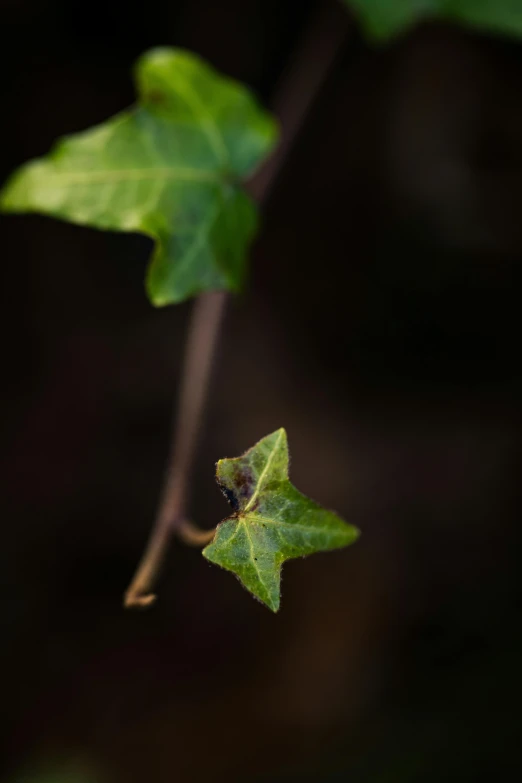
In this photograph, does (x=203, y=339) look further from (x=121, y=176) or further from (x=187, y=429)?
(x=121, y=176)

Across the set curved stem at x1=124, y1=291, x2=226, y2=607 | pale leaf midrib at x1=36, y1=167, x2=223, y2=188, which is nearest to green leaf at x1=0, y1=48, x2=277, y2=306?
pale leaf midrib at x1=36, y1=167, x2=223, y2=188

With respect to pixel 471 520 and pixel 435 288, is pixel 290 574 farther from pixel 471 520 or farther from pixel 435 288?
pixel 435 288

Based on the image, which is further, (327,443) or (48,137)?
(327,443)

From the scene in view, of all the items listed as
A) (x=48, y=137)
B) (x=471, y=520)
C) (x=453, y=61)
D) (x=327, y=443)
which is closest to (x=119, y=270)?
(x=48, y=137)

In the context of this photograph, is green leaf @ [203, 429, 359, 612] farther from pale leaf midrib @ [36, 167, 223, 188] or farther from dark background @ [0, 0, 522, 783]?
dark background @ [0, 0, 522, 783]

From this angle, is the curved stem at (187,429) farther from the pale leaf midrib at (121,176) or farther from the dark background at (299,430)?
the dark background at (299,430)

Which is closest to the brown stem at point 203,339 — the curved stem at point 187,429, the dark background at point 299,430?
the curved stem at point 187,429
